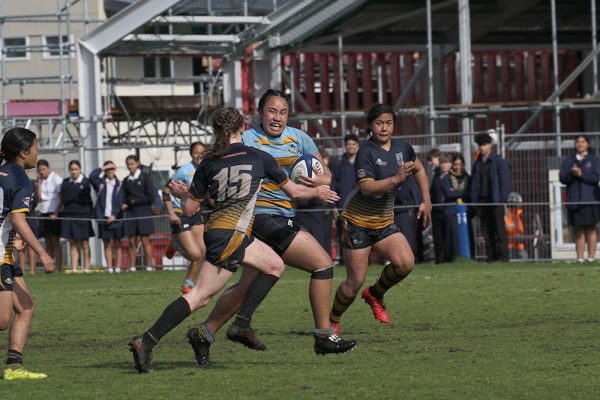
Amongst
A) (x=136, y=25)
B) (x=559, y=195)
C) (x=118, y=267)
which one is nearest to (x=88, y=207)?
(x=118, y=267)

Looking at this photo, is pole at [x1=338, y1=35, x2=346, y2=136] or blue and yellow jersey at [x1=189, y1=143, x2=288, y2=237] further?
pole at [x1=338, y1=35, x2=346, y2=136]

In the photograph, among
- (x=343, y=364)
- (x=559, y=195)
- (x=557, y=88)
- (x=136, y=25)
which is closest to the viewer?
(x=343, y=364)

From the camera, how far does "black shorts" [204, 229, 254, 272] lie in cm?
945

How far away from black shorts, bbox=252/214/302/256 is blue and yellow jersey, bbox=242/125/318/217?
98 millimetres

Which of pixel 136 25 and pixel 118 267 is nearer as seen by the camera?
pixel 118 267

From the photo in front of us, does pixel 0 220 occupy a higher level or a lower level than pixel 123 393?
higher

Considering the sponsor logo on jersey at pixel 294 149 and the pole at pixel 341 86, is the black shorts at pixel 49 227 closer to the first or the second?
the pole at pixel 341 86

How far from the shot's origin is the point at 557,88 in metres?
26.0

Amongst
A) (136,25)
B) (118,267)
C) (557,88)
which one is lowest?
(118,267)

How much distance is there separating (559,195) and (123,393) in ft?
51.3

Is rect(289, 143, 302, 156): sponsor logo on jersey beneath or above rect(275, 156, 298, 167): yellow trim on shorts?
above

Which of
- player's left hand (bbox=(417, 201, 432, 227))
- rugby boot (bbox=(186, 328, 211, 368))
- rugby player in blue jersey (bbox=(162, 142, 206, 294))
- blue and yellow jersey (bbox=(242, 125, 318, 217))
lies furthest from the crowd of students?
rugby boot (bbox=(186, 328, 211, 368))

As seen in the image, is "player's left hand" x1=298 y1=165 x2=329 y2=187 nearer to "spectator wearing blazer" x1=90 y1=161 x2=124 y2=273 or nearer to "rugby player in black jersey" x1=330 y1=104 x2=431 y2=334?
"rugby player in black jersey" x1=330 y1=104 x2=431 y2=334

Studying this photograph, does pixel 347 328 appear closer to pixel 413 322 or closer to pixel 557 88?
pixel 413 322
